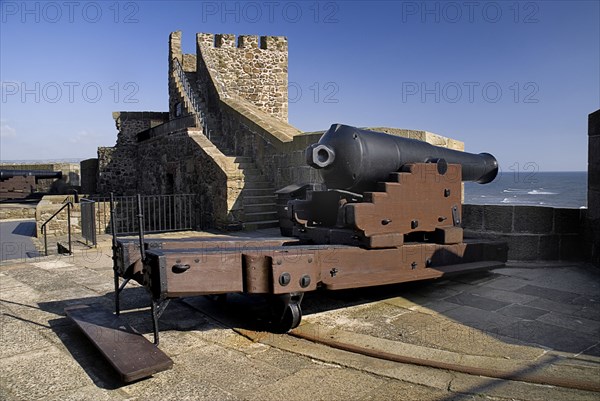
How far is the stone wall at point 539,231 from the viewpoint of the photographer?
6582mm

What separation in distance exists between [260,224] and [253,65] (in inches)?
357

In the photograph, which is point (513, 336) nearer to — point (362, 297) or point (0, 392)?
point (362, 297)

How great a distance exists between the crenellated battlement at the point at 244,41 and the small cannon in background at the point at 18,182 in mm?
12827

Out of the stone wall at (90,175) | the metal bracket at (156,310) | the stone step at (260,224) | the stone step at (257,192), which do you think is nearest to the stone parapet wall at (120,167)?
the stone wall at (90,175)

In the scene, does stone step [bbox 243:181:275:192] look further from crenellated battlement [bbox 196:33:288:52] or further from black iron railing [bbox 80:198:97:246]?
crenellated battlement [bbox 196:33:288:52]

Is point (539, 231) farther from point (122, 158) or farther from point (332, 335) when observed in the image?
point (122, 158)

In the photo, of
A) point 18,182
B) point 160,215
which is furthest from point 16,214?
point 160,215

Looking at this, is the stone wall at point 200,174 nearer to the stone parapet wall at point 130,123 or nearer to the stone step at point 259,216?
the stone step at point 259,216

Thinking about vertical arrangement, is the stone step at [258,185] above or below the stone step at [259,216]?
above

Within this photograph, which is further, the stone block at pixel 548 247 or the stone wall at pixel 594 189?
the stone block at pixel 548 247

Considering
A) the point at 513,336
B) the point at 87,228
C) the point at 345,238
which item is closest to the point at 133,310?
the point at 345,238

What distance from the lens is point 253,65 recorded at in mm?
17609

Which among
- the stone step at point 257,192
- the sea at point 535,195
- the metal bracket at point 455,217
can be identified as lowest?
the sea at point 535,195

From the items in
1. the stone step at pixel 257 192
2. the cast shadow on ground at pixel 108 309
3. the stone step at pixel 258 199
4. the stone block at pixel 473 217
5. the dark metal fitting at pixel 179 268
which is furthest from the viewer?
the stone step at pixel 257 192
